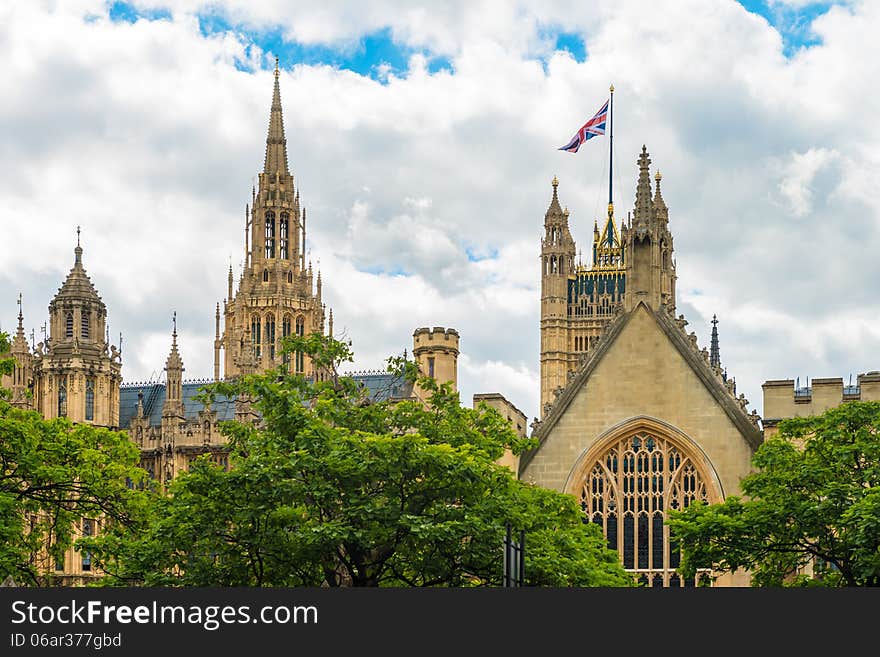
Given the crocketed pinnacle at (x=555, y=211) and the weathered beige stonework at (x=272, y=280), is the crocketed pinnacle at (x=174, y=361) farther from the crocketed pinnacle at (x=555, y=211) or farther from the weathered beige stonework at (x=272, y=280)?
the crocketed pinnacle at (x=555, y=211)

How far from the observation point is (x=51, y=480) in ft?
154

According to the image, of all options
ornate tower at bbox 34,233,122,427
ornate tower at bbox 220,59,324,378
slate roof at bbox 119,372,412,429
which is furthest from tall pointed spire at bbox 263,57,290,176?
ornate tower at bbox 34,233,122,427

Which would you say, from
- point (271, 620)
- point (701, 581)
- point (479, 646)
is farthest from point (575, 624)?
point (701, 581)

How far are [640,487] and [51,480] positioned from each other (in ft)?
69.6

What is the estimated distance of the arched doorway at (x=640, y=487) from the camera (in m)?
58.5

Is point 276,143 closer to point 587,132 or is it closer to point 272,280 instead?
point 272,280

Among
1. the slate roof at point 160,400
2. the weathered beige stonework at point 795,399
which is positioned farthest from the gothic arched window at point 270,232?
the weathered beige stonework at point 795,399

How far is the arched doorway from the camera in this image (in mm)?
58469

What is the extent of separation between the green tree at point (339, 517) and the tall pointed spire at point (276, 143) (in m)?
92.6

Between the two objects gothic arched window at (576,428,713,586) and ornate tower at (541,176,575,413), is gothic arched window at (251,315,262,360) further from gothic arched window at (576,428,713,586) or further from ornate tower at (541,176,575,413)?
gothic arched window at (576,428,713,586)

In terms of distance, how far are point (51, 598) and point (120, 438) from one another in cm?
2437

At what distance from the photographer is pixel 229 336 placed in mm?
129750

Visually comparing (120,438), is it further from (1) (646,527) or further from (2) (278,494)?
(1) (646,527)

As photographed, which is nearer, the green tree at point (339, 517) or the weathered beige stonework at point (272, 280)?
the green tree at point (339, 517)
